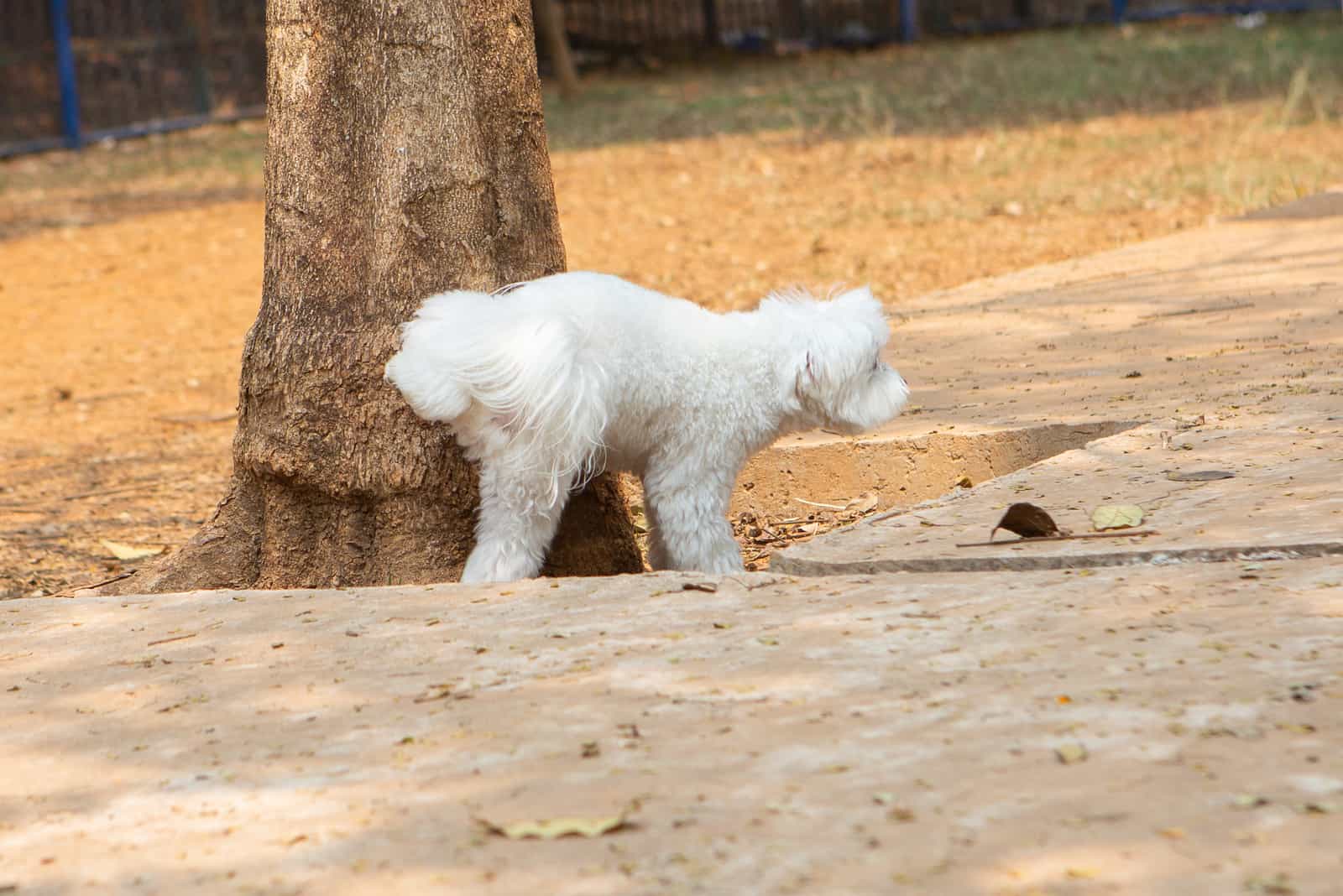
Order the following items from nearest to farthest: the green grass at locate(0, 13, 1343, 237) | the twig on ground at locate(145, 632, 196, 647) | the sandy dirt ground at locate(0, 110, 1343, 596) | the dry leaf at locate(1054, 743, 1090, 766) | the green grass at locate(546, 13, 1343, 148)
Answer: the dry leaf at locate(1054, 743, 1090, 766) < the twig on ground at locate(145, 632, 196, 647) < the sandy dirt ground at locate(0, 110, 1343, 596) < the green grass at locate(0, 13, 1343, 237) < the green grass at locate(546, 13, 1343, 148)

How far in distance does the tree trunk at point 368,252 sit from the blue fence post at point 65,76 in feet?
45.8

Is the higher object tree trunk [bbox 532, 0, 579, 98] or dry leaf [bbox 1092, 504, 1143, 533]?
tree trunk [bbox 532, 0, 579, 98]

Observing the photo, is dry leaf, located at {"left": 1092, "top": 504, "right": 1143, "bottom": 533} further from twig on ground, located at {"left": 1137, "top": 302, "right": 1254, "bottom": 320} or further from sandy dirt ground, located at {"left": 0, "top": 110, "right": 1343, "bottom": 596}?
twig on ground, located at {"left": 1137, "top": 302, "right": 1254, "bottom": 320}

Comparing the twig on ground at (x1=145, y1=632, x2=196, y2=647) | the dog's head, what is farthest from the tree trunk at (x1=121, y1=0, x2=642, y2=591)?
the twig on ground at (x1=145, y1=632, x2=196, y2=647)

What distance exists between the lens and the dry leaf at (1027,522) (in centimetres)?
334

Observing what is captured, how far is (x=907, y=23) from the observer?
20969 millimetres

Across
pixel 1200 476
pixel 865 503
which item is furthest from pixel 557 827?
pixel 865 503

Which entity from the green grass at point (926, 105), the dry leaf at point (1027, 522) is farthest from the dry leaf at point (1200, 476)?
the green grass at point (926, 105)

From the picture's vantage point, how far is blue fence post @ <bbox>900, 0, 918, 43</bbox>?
20.9 meters

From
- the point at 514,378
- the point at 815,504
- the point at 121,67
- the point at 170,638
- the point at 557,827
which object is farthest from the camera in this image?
the point at 121,67

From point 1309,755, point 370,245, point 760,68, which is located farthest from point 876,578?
point 760,68

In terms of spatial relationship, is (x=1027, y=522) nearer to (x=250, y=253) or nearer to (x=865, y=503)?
(x=865, y=503)

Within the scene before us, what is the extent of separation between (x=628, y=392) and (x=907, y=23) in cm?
1820

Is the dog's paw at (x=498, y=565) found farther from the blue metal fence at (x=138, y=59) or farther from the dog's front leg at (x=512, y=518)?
the blue metal fence at (x=138, y=59)
